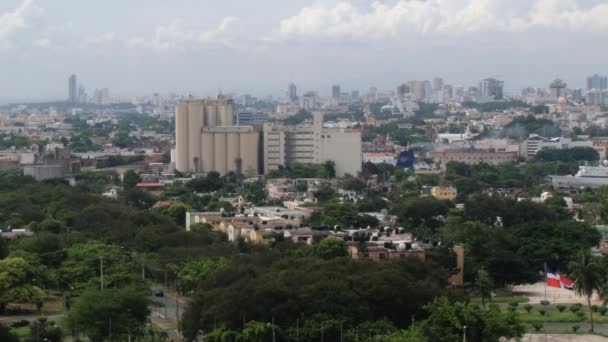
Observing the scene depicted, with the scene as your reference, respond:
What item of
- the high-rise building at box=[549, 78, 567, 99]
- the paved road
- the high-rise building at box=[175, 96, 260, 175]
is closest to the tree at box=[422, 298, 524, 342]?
the paved road

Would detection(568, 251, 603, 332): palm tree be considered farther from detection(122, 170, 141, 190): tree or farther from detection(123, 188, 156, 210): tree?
detection(122, 170, 141, 190): tree

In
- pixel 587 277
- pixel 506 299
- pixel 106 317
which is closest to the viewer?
pixel 106 317

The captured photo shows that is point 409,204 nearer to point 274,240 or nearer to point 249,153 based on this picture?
point 274,240

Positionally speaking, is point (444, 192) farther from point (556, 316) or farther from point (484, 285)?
point (556, 316)

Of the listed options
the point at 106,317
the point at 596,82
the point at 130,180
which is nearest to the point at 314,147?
the point at 130,180

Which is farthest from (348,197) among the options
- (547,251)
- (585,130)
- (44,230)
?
(585,130)
